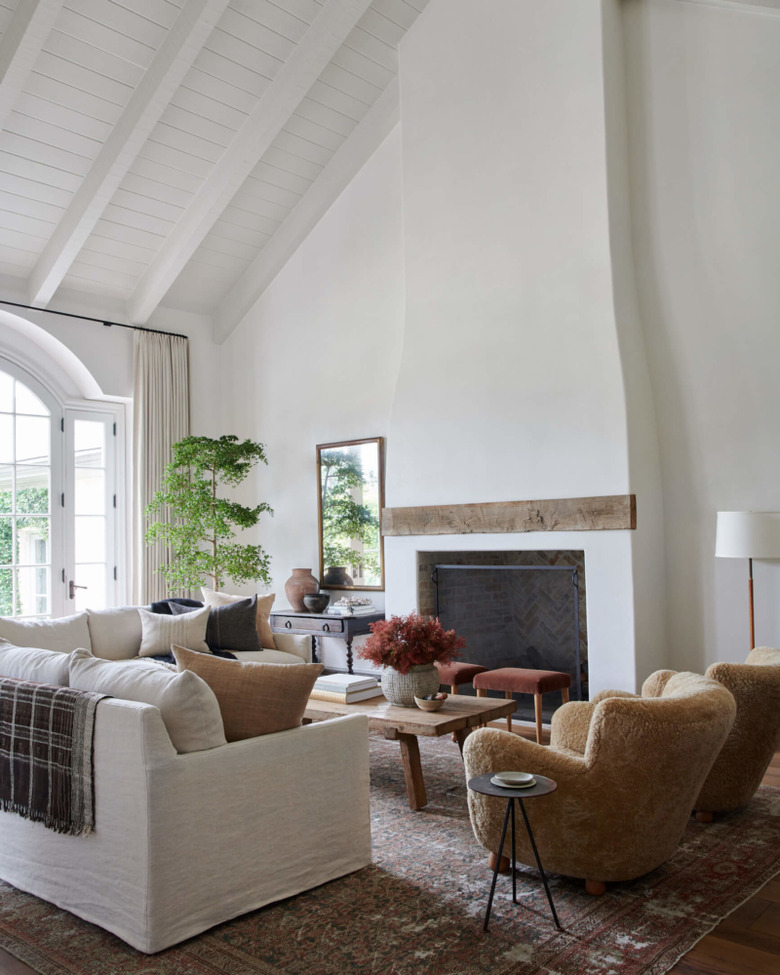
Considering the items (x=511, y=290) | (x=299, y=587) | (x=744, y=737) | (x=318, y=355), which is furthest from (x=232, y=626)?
(x=744, y=737)

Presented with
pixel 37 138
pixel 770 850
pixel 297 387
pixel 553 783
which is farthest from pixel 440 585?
pixel 37 138

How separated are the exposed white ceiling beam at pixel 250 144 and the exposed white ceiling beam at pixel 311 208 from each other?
757mm

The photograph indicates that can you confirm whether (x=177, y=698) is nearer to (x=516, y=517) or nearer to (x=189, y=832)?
(x=189, y=832)

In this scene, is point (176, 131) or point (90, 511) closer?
point (176, 131)

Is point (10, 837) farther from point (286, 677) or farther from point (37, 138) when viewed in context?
point (37, 138)

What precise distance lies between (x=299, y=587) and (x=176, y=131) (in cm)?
360

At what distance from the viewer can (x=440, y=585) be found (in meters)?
6.16

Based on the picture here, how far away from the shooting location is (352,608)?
6492 mm

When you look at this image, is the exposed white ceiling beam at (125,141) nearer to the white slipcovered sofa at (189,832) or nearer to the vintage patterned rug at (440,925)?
the white slipcovered sofa at (189,832)

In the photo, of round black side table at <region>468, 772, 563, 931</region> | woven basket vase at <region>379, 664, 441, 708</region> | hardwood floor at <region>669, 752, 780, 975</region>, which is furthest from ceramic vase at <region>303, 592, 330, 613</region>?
hardwood floor at <region>669, 752, 780, 975</region>

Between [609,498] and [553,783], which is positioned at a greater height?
[609,498]

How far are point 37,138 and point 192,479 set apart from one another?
3.00 m

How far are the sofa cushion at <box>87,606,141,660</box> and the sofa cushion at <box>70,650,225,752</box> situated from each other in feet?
8.43

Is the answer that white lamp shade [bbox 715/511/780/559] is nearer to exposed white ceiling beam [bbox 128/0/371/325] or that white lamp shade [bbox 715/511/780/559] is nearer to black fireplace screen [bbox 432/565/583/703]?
black fireplace screen [bbox 432/565/583/703]
